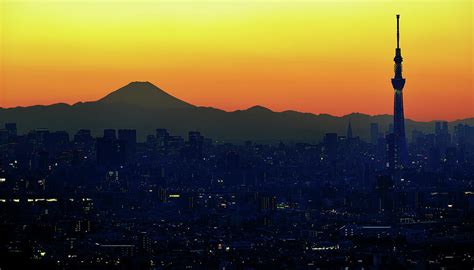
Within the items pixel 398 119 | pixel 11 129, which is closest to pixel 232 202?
pixel 11 129

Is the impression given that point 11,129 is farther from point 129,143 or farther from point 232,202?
point 232,202

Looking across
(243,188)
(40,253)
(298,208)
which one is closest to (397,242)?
(40,253)

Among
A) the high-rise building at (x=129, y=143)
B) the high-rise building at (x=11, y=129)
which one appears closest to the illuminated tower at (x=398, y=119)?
the high-rise building at (x=129, y=143)

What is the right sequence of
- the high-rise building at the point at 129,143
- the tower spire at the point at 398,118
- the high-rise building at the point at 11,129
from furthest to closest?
the tower spire at the point at 398,118, the high-rise building at the point at 129,143, the high-rise building at the point at 11,129

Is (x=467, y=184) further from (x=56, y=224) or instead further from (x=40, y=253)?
(x=40, y=253)

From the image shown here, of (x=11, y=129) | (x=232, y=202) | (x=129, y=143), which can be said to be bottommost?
(x=232, y=202)

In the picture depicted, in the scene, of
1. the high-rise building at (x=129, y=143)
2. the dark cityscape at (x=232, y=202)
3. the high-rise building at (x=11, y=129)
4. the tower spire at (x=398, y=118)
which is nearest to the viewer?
the dark cityscape at (x=232, y=202)

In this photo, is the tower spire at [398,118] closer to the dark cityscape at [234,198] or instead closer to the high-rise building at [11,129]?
the dark cityscape at [234,198]

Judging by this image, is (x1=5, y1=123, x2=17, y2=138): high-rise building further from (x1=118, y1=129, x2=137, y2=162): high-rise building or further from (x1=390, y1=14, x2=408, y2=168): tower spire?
(x1=390, y1=14, x2=408, y2=168): tower spire

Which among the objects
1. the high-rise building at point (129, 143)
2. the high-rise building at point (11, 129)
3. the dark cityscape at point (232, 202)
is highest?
the high-rise building at point (11, 129)

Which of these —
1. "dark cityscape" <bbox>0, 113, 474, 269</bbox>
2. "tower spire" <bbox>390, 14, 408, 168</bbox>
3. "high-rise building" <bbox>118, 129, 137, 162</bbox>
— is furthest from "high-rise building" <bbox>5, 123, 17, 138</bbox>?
"tower spire" <bbox>390, 14, 408, 168</bbox>
